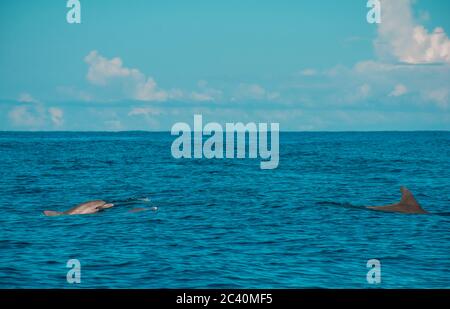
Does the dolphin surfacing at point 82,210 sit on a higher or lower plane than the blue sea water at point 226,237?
higher

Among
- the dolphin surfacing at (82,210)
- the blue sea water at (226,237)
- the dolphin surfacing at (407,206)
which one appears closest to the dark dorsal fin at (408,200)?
the dolphin surfacing at (407,206)

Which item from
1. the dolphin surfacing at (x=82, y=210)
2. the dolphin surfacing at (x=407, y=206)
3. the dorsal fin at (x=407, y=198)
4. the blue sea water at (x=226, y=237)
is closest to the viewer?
the blue sea water at (x=226, y=237)

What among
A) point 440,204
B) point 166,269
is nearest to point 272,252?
point 166,269

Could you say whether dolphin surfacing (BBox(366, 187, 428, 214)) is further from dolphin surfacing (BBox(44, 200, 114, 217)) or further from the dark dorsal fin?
dolphin surfacing (BBox(44, 200, 114, 217))

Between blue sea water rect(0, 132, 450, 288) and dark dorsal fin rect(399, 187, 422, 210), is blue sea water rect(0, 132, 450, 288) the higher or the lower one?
the lower one

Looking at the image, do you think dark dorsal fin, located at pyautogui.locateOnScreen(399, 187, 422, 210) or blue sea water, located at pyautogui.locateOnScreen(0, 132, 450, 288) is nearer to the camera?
blue sea water, located at pyautogui.locateOnScreen(0, 132, 450, 288)

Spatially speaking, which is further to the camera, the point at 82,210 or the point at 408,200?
the point at 408,200

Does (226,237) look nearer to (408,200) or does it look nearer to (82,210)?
(82,210)

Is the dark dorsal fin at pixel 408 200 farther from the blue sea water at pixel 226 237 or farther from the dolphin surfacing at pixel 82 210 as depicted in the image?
the dolphin surfacing at pixel 82 210

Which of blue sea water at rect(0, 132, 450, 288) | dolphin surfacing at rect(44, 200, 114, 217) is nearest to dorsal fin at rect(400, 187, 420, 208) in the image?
blue sea water at rect(0, 132, 450, 288)

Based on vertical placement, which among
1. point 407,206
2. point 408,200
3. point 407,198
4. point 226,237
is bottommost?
point 226,237

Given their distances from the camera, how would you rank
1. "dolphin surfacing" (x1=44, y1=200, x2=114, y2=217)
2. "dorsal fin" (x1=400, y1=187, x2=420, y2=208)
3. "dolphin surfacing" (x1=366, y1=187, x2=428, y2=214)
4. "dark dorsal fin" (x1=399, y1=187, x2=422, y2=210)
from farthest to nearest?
"dorsal fin" (x1=400, y1=187, x2=420, y2=208)
"dark dorsal fin" (x1=399, y1=187, x2=422, y2=210)
"dolphin surfacing" (x1=366, y1=187, x2=428, y2=214)
"dolphin surfacing" (x1=44, y1=200, x2=114, y2=217)

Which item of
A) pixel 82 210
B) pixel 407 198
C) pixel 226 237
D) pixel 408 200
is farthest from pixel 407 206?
pixel 82 210

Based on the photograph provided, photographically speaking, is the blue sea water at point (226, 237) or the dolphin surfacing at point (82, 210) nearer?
the blue sea water at point (226, 237)
